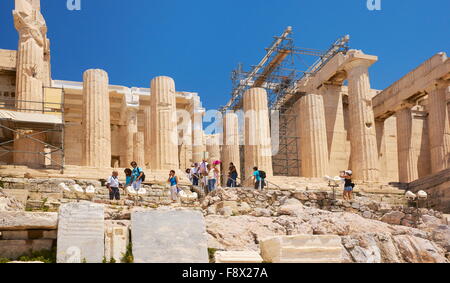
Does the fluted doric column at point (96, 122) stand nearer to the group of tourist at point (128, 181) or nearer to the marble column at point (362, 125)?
the group of tourist at point (128, 181)

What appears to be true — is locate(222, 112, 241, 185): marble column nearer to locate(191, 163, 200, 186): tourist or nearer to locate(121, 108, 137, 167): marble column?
locate(121, 108, 137, 167): marble column

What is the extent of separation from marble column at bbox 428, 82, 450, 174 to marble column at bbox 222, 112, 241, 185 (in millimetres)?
10165

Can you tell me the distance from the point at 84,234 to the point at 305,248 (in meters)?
4.32

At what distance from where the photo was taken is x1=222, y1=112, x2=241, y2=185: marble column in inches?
1411

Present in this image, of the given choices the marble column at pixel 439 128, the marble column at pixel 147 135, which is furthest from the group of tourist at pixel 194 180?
the marble column at pixel 439 128

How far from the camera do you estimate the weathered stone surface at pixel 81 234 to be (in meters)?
12.5

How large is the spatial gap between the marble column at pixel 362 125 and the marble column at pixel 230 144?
6.17 m

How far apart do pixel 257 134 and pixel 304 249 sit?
19.7 metres

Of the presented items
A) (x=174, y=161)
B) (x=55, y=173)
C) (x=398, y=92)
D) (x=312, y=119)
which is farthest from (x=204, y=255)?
(x=398, y=92)

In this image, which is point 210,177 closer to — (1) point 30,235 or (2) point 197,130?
(1) point 30,235

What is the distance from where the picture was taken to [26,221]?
42.8 feet

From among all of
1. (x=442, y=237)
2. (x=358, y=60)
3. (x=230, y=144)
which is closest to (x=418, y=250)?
(x=442, y=237)

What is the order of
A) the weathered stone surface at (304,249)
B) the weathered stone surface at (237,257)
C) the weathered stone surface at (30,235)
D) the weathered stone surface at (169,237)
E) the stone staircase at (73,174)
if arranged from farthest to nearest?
the stone staircase at (73,174) → the weathered stone surface at (30,235) → the weathered stone surface at (304,249) → the weathered stone surface at (169,237) → the weathered stone surface at (237,257)
